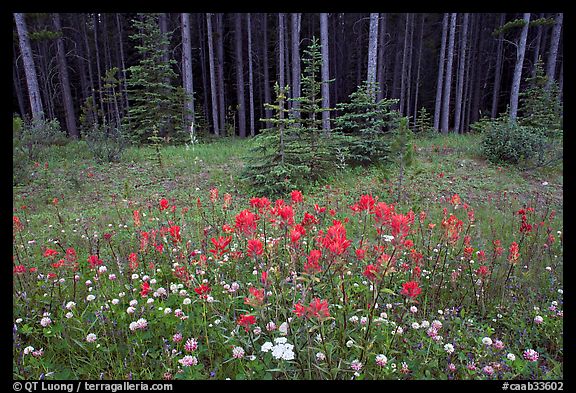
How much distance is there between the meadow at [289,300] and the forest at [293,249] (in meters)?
0.03

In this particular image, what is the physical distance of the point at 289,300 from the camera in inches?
100

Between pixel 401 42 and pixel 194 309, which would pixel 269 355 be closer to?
pixel 194 309

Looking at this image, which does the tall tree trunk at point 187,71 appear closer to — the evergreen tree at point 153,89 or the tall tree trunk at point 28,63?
the evergreen tree at point 153,89

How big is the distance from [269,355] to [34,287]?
2.67m

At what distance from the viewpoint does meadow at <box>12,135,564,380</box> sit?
2.13 m

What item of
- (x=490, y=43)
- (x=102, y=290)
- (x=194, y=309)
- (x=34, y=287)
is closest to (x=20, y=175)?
(x=34, y=287)

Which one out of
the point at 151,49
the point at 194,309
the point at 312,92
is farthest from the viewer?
the point at 151,49

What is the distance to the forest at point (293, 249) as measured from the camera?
2.26m

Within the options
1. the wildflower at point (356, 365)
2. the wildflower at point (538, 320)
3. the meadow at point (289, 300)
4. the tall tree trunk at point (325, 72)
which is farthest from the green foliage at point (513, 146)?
the wildflower at point (356, 365)

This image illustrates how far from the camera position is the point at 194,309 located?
290cm

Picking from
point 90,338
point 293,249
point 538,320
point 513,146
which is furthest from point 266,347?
point 513,146

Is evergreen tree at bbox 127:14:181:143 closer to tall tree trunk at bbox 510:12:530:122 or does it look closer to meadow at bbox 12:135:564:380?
meadow at bbox 12:135:564:380

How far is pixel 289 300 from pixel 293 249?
0.43 m

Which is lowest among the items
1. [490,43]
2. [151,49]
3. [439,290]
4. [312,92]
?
[439,290]
